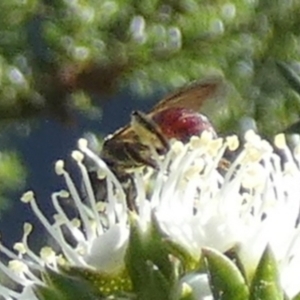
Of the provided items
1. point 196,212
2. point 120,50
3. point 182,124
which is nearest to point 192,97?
point 182,124

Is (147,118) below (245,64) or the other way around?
the other way around

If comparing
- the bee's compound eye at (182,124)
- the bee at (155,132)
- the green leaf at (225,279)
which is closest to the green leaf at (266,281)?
the green leaf at (225,279)

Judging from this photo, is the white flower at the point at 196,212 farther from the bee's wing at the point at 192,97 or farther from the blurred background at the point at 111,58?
the blurred background at the point at 111,58

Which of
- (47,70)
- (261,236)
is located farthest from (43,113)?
(261,236)

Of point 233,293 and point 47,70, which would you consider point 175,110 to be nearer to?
point 233,293

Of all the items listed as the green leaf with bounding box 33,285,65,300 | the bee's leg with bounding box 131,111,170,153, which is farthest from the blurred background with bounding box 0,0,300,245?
the green leaf with bounding box 33,285,65,300

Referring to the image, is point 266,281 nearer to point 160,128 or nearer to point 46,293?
point 46,293
